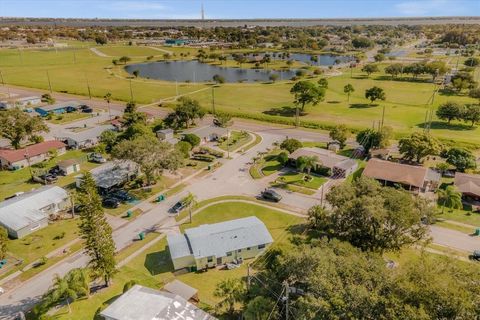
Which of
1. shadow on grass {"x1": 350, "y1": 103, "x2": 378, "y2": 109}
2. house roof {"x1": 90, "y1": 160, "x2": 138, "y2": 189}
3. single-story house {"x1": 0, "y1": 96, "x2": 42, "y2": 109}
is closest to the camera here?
house roof {"x1": 90, "y1": 160, "x2": 138, "y2": 189}

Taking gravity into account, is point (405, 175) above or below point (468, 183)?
above

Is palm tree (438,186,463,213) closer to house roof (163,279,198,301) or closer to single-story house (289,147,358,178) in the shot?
single-story house (289,147,358,178)

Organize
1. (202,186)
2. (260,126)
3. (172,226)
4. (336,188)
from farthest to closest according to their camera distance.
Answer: (260,126) → (202,186) → (172,226) → (336,188)

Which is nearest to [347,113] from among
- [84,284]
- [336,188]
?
[336,188]

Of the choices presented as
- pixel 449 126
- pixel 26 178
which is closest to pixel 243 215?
pixel 26 178

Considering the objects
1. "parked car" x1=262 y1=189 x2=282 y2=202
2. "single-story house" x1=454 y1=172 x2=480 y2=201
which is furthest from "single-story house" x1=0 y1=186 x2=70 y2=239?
"single-story house" x1=454 y1=172 x2=480 y2=201

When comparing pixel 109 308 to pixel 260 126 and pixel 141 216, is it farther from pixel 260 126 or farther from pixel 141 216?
pixel 260 126

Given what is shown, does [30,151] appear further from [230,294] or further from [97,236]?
[230,294]
